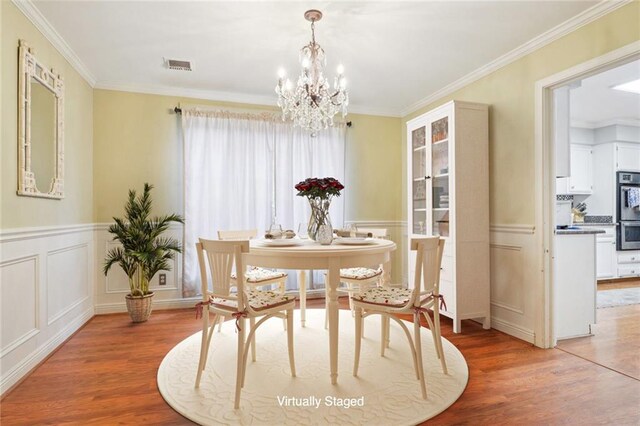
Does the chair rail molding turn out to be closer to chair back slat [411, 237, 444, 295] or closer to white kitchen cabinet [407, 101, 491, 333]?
white kitchen cabinet [407, 101, 491, 333]

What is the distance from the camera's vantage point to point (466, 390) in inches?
83.9

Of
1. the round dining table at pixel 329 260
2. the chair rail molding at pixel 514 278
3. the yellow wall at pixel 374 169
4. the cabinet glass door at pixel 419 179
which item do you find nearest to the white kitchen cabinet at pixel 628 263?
the yellow wall at pixel 374 169

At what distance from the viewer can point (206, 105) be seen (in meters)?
4.14

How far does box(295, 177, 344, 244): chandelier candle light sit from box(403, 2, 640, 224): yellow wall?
1.71 meters

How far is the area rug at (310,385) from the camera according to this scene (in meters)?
1.86

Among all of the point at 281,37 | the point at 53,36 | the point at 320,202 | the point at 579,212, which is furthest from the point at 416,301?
the point at 579,212

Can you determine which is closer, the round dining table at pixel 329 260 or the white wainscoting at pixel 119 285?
the round dining table at pixel 329 260

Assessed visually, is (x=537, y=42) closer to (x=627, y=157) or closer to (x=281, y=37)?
(x=281, y=37)

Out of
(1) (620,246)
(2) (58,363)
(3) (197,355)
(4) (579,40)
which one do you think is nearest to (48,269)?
(2) (58,363)

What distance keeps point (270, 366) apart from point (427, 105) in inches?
140

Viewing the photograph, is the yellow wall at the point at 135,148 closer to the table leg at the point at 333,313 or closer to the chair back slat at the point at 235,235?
the chair back slat at the point at 235,235

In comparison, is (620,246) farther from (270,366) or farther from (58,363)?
(58,363)

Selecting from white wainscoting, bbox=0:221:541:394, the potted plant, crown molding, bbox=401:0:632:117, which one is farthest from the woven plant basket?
crown molding, bbox=401:0:632:117

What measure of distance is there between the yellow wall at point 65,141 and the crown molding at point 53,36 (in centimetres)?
4
